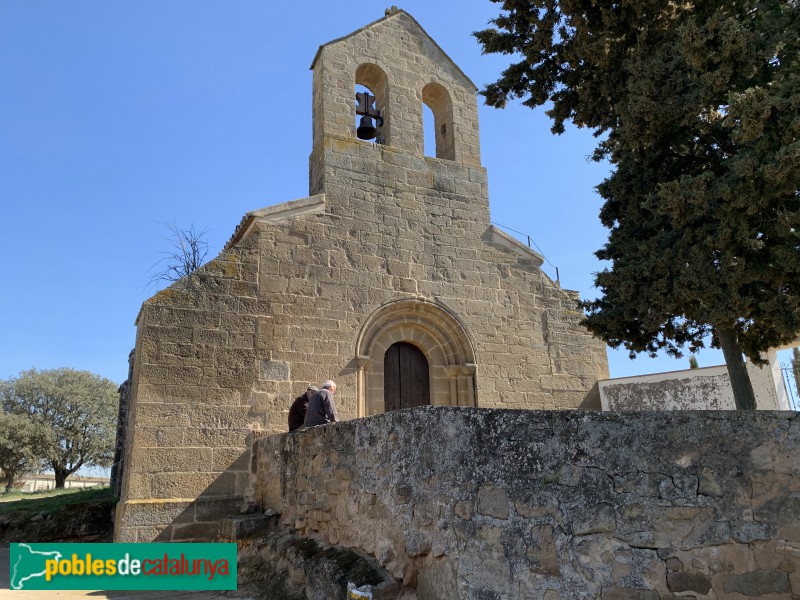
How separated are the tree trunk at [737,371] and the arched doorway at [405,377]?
12.6 feet

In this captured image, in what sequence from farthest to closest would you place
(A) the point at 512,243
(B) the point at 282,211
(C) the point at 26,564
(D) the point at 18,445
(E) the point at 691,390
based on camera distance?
(D) the point at 18,445 → (A) the point at 512,243 → (E) the point at 691,390 → (B) the point at 282,211 → (C) the point at 26,564

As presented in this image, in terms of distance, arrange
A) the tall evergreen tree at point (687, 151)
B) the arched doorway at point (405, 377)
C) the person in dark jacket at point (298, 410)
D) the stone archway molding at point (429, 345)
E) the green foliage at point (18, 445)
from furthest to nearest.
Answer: the green foliage at point (18, 445) < the arched doorway at point (405, 377) < the stone archway molding at point (429, 345) < the person in dark jacket at point (298, 410) < the tall evergreen tree at point (687, 151)

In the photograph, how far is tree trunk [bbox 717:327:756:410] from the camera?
5.98m

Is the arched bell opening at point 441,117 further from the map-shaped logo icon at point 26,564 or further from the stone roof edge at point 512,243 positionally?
the map-shaped logo icon at point 26,564

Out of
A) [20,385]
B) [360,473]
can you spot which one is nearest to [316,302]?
[360,473]

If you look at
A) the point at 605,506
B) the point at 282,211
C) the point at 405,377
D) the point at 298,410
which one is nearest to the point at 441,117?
the point at 282,211

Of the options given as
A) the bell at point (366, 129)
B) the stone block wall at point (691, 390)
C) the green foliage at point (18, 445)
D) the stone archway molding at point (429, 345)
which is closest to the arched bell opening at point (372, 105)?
the bell at point (366, 129)

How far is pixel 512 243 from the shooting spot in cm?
969

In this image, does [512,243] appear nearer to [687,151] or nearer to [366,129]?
[366,129]

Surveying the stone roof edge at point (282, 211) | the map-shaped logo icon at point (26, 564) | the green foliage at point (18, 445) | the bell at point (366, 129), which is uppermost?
the bell at point (366, 129)

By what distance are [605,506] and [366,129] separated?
768cm

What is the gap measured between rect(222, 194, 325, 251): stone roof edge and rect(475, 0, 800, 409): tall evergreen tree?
3059mm

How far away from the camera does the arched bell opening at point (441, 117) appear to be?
1002cm

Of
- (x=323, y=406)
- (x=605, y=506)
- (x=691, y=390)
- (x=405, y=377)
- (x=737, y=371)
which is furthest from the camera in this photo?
(x=691, y=390)
